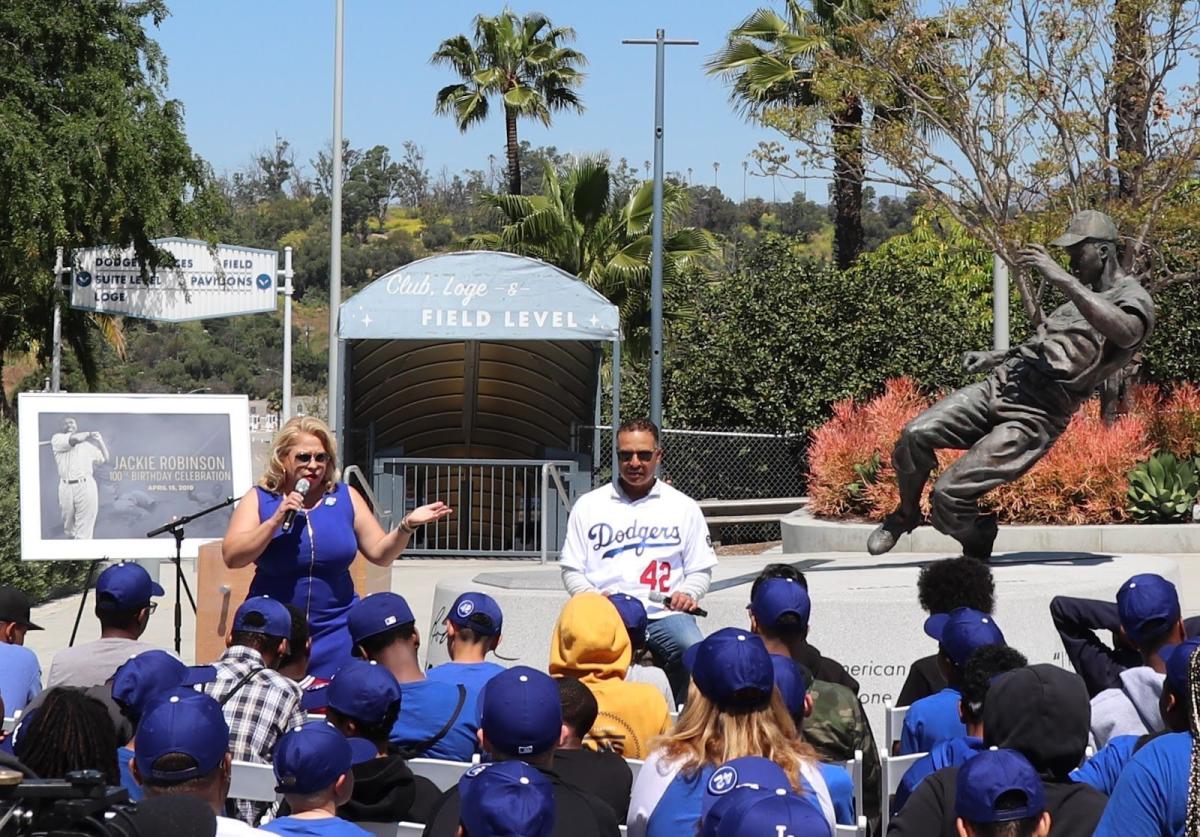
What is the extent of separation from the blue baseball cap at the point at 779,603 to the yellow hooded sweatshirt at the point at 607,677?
0.58 metres

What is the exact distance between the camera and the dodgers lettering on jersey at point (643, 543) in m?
7.31

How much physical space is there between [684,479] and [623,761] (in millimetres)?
19917

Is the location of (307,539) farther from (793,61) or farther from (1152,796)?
(793,61)

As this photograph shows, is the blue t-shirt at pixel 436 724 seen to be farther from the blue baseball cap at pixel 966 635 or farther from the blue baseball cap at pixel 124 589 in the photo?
the blue baseball cap at pixel 966 635

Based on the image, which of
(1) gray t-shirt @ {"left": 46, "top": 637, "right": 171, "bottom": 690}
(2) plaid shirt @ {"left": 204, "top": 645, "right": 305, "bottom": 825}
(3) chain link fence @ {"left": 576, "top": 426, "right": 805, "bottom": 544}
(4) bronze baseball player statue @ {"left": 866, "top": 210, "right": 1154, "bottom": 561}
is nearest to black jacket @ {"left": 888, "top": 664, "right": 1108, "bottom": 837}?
(2) plaid shirt @ {"left": 204, "top": 645, "right": 305, "bottom": 825}

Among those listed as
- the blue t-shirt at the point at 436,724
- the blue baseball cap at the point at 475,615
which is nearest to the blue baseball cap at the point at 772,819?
the blue t-shirt at the point at 436,724

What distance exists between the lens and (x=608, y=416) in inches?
1086

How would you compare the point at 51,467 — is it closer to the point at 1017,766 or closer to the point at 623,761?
the point at 623,761

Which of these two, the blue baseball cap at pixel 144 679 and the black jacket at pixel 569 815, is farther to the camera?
the blue baseball cap at pixel 144 679

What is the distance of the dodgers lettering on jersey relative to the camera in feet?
24.0

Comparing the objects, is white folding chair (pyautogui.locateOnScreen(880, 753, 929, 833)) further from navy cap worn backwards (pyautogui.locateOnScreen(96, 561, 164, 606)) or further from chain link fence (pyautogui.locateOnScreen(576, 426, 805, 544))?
chain link fence (pyautogui.locateOnScreen(576, 426, 805, 544))

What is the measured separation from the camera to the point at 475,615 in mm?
5473

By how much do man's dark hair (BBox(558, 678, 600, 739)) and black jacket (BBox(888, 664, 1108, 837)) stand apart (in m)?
0.96

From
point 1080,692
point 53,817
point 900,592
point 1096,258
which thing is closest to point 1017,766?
point 1080,692
